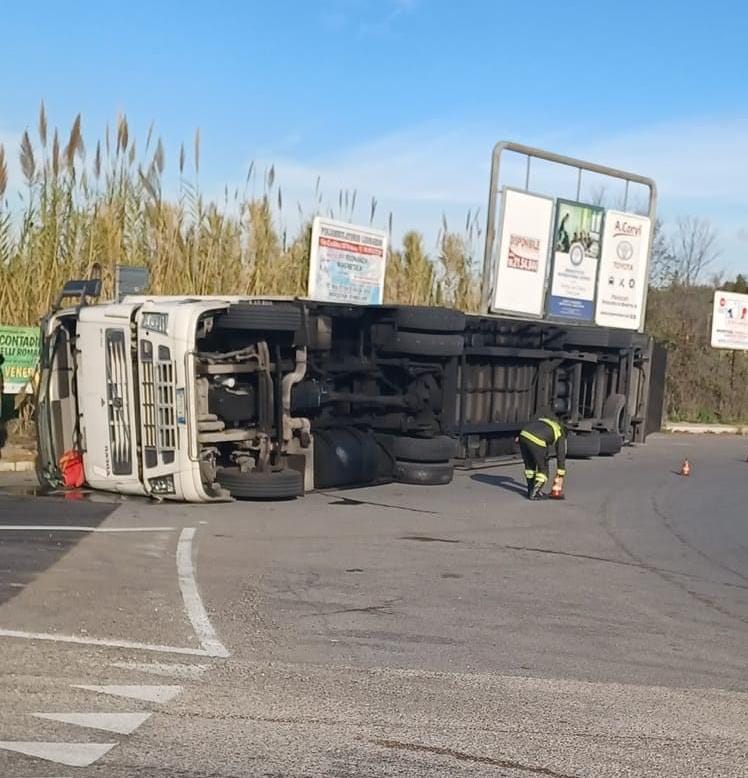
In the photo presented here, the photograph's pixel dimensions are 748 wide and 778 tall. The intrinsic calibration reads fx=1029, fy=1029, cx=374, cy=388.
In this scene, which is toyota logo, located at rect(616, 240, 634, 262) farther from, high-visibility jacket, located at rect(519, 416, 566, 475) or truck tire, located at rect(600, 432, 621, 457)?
high-visibility jacket, located at rect(519, 416, 566, 475)

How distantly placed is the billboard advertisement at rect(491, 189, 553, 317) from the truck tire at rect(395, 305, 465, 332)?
6.74 m

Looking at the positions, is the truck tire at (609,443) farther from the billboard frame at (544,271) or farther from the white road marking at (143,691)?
the white road marking at (143,691)

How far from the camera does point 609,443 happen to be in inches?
692

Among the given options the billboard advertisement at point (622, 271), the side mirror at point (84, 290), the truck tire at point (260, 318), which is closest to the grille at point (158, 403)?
the truck tire at point (260, 318)

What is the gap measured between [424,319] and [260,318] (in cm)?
266

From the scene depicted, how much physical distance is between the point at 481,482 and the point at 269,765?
988 cm

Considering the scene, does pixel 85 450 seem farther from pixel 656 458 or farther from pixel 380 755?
pixel 656 458

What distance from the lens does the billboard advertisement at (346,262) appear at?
710 inches

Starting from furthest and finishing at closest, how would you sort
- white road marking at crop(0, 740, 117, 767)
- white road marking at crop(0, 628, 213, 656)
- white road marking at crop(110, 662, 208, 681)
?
white road marking at crop(0, 628, 213, 656) < white road marking at crop(110, 662, 208, 681) < white road marking at crop(0, 740, 117, 767)

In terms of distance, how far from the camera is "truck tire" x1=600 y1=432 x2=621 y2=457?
57.5 feet

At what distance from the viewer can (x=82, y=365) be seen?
36.8 ft

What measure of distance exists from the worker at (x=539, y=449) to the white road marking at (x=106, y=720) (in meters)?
8.18

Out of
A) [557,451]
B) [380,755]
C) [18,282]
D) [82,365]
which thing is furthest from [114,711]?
[18,282]

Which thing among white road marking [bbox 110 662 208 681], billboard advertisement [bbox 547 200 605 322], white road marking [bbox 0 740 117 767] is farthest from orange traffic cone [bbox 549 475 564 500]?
billboard advertisement [bbox 547 200 605 322]
